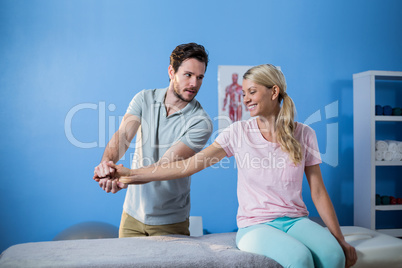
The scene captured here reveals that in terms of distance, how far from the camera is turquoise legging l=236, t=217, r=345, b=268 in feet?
4.13

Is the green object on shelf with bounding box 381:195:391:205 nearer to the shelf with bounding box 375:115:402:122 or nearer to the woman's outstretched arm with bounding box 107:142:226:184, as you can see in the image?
the shelf with bounding box 375:115:402:122

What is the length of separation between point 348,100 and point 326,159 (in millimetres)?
559

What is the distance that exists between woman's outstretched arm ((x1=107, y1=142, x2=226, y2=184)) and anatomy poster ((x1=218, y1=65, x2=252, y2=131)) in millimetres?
1511

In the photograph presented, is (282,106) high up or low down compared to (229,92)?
down

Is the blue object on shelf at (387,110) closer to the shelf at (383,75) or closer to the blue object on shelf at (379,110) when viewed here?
the blue object on shelf at (379,110)

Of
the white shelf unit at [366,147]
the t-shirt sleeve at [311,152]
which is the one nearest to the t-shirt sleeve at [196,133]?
the t-shirt sleeve at [311,152]

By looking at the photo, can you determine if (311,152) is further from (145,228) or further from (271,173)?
(145,228)

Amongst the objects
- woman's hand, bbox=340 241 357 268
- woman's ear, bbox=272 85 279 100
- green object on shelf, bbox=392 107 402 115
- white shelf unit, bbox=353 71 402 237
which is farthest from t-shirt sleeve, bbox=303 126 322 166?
green object on shelf, bbox=392 107 402 115

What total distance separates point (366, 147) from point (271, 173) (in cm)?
193

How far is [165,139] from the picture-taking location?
1.81m

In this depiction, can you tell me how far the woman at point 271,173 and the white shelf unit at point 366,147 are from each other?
66.3 inches

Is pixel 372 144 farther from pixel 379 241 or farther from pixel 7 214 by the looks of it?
pixel 7 214

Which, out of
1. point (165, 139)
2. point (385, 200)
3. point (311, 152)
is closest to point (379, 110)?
point (385, 200)

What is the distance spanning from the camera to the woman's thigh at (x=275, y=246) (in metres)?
1.24
